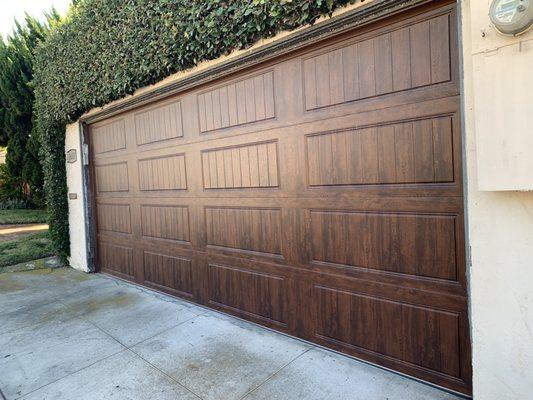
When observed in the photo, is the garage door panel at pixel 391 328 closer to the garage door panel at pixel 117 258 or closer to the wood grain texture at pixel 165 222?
the wood grain texture at pixel 165 222

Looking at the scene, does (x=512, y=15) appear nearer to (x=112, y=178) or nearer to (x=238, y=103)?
(x=238, y=103)

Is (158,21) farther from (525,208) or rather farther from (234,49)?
(525,208)

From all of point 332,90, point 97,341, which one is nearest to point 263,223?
point 332,90

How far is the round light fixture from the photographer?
148 cm

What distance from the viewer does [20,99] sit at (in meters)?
8.84

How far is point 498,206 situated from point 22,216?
11174 millimetres

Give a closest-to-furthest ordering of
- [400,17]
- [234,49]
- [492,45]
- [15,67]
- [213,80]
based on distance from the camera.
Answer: [492,45]
[400,17]
[234,49]
[213,80]
[15,67]

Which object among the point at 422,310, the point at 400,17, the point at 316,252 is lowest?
the point at 422,310

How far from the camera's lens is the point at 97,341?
9.93 feet

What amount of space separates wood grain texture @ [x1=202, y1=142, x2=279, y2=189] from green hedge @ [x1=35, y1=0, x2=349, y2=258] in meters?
0.86

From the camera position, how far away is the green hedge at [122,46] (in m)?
2.70

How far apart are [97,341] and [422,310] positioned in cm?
263

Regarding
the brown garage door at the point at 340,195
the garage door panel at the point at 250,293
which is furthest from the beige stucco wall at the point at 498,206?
the garage door panel at the point at 250,293

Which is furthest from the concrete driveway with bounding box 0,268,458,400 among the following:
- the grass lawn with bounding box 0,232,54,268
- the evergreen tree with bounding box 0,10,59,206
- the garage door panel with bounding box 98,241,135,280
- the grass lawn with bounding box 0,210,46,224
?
the evergreen tree with bounding box 0,10,59,206
